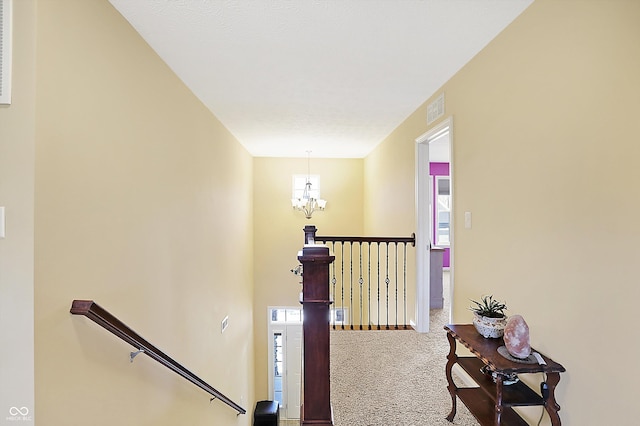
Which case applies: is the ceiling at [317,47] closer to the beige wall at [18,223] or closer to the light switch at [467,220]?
the beige wall at [18,223]

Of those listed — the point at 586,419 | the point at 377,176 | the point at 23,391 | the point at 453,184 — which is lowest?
the point at 586,419

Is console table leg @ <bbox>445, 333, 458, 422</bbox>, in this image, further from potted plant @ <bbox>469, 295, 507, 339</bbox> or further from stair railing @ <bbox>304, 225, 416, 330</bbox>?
stair railing @ <bbox>304, 225, 416, 330</bbox>

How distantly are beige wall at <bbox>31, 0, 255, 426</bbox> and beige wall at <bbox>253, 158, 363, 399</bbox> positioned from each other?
3169mm

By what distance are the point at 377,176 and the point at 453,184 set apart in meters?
2.93

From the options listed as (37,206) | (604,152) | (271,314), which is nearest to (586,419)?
(604,152)

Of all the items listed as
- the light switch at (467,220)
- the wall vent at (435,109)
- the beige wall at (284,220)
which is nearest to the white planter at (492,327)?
A: the light switch at (467,220)

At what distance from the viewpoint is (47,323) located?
1.34 meters

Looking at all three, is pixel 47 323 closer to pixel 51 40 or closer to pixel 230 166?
pixel 51 40

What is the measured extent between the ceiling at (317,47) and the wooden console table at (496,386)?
1.92 meters

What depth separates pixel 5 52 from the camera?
126cm

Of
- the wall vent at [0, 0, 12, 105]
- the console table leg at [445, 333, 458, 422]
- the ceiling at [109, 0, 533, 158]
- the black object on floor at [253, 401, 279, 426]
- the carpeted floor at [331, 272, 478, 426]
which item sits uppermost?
the ceiling at [109, 0, 533, 158]

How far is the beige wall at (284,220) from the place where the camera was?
21.9 ft

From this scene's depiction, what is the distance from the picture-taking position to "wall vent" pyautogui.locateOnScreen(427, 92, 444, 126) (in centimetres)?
298

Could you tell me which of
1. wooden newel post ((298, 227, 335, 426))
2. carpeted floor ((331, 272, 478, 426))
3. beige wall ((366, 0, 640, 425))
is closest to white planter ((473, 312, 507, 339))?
beige wall ((366, 0, 640, 425))
